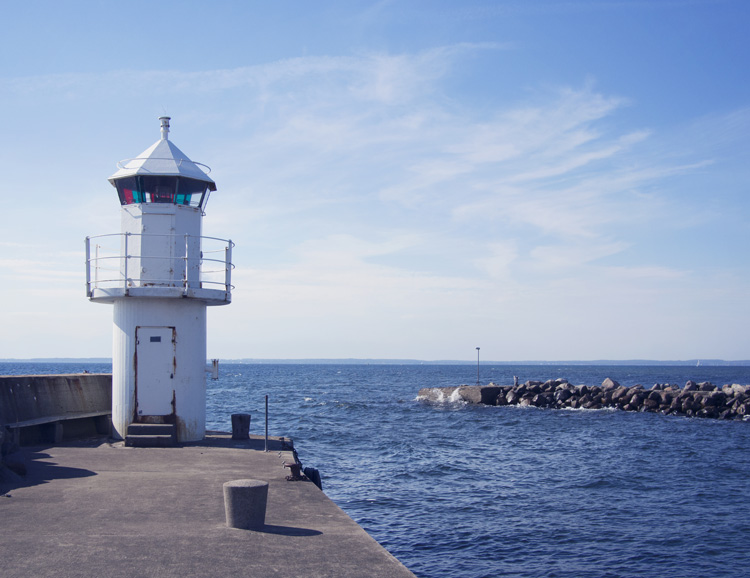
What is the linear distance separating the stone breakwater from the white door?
36495 millimetres

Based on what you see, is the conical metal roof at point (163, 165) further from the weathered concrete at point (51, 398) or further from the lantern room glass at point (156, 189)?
the weathered concrete at point (51, 398)

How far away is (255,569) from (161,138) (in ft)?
38.8

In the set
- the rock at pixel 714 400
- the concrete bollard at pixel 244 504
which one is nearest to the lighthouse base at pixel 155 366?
the concrete bollard at pixel 244 504

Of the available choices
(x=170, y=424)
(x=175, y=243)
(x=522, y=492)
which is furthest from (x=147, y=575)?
(x=522, y=492)

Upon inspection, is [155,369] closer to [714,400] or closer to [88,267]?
[88,267]

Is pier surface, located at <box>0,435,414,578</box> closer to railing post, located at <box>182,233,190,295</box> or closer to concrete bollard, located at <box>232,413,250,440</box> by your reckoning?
concrete bollard, located at <box>232,413,250,440</box>

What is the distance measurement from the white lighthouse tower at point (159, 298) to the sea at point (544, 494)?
5185 mm

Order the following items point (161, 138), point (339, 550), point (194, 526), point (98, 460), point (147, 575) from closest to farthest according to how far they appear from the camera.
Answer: point (147, 575) < point (339, 550) < point (194, 526) < point (98, 460) < point (161, 138)

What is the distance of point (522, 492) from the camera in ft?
58.9

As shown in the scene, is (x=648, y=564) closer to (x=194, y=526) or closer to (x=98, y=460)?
(x=194, y=526)

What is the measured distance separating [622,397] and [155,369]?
128ft

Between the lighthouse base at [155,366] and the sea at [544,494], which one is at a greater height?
the lighthouse base at [155,366]

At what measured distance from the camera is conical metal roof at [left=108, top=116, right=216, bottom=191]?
14.4m

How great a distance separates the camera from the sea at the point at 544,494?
12.7m
